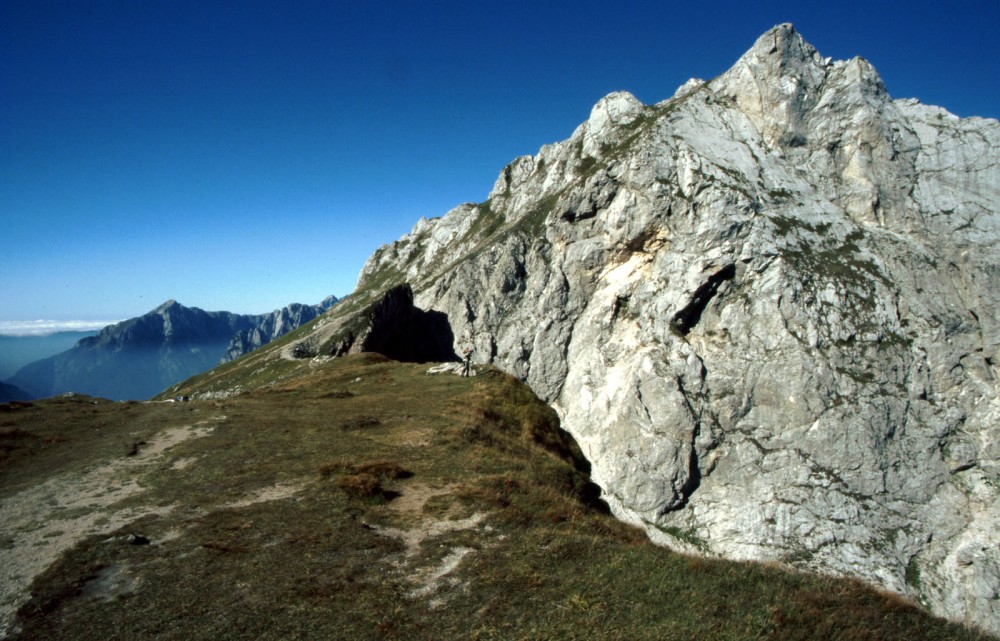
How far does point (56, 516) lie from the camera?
15477 millimetres

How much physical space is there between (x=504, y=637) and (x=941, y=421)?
75.2 meters

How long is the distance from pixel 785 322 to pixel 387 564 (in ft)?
218

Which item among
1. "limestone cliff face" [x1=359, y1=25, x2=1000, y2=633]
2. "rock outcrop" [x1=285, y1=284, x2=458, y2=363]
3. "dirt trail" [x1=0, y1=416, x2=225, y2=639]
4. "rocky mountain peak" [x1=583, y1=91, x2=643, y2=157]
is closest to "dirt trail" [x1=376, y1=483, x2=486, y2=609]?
"dirt trail" [x1=0, y1=416, x2=225, y2=639]

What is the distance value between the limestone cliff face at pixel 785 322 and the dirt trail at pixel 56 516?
54528mm

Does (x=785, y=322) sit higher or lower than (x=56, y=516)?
higher

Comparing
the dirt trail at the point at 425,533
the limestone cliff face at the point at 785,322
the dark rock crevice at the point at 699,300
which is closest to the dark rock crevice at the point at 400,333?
the limestone cliff face at the point at 785,322

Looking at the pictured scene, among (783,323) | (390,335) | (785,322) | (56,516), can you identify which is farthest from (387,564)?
(390,335)

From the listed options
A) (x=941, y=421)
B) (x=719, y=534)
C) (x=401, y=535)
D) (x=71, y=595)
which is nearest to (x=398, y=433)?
(x=401, y=535)

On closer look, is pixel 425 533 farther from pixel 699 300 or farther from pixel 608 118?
pixel 608 118

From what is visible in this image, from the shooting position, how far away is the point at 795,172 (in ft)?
259

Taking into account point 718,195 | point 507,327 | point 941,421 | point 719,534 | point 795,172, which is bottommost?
point 719,534

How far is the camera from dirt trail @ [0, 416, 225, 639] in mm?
11905

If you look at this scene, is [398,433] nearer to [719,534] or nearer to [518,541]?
[518,541]

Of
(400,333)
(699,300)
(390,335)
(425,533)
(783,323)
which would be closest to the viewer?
(425,533)
